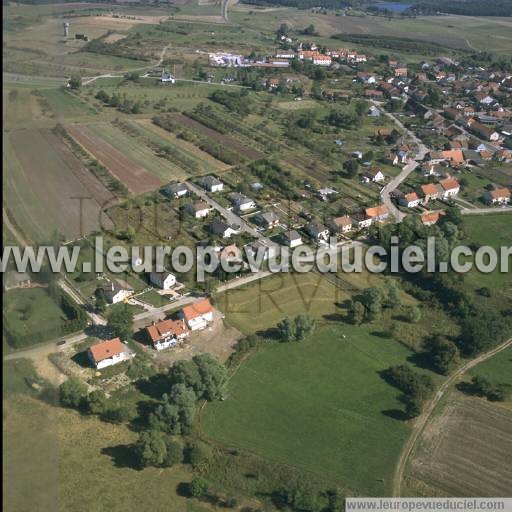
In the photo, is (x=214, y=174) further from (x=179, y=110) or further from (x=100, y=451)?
(x=100, y=451)

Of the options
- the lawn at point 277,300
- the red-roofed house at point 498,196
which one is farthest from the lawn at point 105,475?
the red-roofed house at point 498,196

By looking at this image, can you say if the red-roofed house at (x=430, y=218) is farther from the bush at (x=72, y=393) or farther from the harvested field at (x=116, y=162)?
the bush at (x=72, y=393)

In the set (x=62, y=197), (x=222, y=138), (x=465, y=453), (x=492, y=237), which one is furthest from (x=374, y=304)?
(x=222, y=138)

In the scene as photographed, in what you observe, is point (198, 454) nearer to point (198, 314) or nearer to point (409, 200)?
point (198, 314)

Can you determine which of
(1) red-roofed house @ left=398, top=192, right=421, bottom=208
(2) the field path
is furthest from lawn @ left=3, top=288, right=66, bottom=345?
(1) red-roofed house @ left=398, top=192, right=421, bottom=208

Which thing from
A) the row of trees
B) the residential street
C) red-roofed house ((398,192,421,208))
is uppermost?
red-roofed house ((398,192,421,208))

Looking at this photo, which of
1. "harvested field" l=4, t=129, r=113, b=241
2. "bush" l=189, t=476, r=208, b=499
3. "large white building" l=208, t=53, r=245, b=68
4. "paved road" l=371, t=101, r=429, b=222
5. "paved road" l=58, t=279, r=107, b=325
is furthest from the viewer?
"large white building" l=208, t=53, r=245, b=68

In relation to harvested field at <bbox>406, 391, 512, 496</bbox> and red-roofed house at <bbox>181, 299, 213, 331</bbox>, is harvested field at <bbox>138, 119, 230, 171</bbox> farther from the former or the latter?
harvested field at <bbox>406, 391, 512, 496</bbox>
